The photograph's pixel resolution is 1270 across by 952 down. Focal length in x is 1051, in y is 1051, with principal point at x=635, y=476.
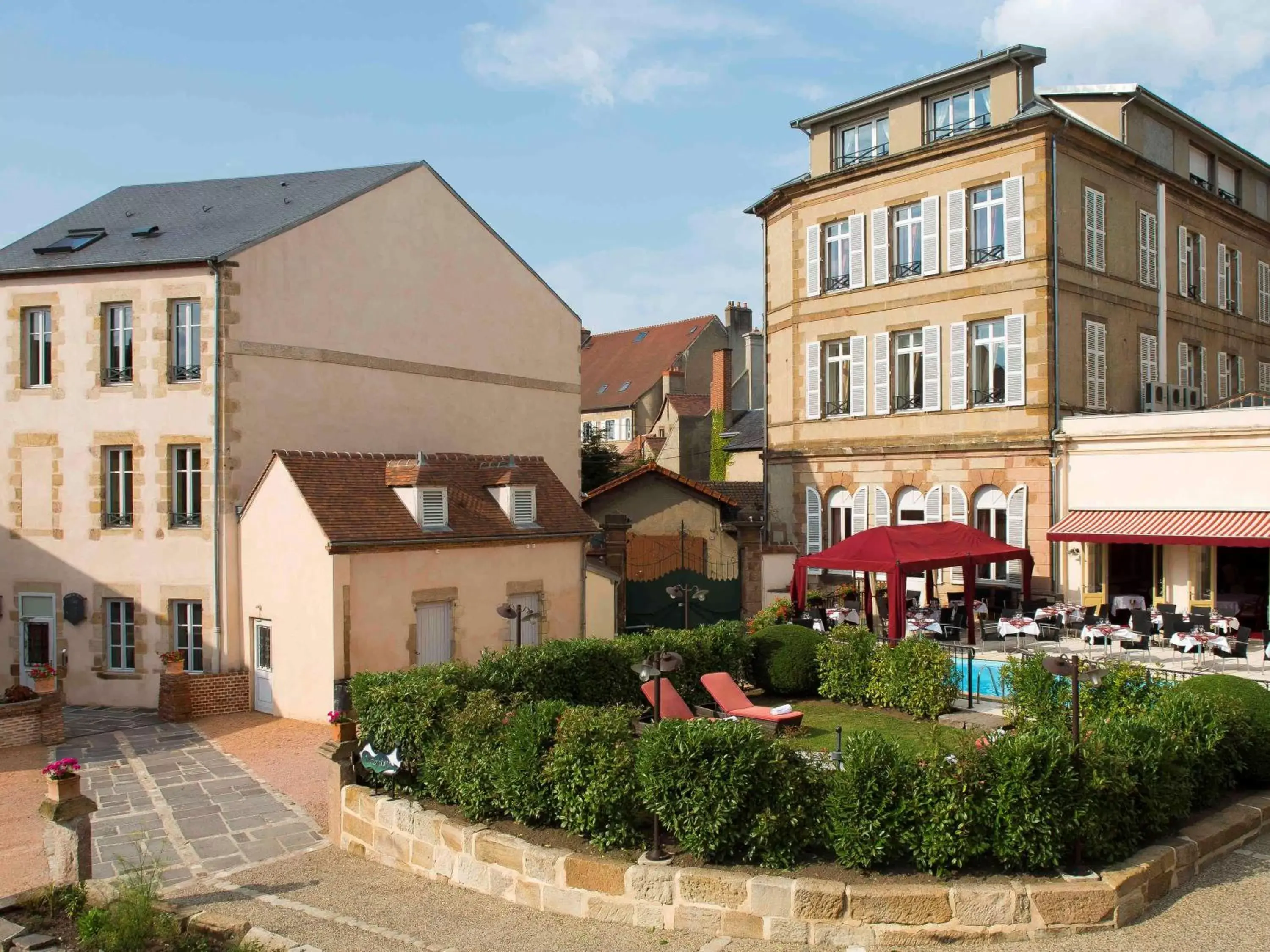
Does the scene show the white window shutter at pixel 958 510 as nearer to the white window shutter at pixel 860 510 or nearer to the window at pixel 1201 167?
the white window shutter at pixel 860 510

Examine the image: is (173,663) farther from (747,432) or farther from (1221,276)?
(1221,276)

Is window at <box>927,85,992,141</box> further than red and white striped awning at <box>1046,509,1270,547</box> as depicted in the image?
Yes

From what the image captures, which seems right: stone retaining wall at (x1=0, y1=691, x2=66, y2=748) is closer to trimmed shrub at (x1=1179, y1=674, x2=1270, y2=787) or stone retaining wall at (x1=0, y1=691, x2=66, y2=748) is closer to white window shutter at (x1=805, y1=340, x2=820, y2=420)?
trimmed shrub at (x1=1179, y1=674, x2=1270, y2=787)

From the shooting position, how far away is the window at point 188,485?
19828 millimetres

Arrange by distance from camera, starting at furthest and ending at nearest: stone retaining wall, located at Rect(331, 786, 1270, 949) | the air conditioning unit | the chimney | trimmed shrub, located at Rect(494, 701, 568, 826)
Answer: the chimney, the air conditioning unit, trimmed shrub, located at Rect(494, 701, 568, 826), stone retaining wall, located at Rect(331, 786, 1270, 949)

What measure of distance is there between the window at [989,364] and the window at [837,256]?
396cm

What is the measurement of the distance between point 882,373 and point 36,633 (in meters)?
19.5

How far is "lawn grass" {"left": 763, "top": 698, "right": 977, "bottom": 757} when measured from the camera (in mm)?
14023

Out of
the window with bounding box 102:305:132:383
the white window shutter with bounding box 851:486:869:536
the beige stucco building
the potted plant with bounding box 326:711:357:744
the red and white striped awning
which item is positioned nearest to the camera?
the potted plant with bounding box 326:711:357:744

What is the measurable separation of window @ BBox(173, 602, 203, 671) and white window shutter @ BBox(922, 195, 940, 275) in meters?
17.7

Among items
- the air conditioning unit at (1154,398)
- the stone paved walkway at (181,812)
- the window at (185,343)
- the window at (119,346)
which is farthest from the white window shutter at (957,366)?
the window at (119,346)

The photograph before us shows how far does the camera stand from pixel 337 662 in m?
17.5

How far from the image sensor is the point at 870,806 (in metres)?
8.55

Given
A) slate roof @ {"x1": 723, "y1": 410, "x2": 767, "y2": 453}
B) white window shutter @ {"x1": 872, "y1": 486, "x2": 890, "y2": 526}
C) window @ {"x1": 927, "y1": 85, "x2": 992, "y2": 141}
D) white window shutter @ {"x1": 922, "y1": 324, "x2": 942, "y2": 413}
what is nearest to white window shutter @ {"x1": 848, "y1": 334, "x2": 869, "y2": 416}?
white window shutter @ {"x1": 922, "y1": 324, "x2": 942, "y2": 413}
